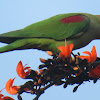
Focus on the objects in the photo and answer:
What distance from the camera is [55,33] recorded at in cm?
380

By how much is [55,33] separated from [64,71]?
1376 mm

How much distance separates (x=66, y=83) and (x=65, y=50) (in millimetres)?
336

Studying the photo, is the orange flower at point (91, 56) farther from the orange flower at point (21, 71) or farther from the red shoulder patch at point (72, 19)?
the red shoulder patch at point (72, 19)

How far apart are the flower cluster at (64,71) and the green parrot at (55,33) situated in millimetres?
1057

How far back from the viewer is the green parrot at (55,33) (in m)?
3.61

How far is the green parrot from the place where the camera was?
3.61 meters

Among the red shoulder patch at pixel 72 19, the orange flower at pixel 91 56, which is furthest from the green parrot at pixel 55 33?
the orange flower at pixel 91 56

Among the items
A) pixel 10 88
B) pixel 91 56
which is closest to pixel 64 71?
pixel 91 56

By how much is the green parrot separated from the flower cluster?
106 cm

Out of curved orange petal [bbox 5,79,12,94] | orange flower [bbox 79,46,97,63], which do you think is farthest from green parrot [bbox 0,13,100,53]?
orange flower [bbox 79,46,97,63]

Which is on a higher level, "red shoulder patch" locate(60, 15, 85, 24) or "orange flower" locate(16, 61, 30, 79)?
"red shoulder patch" locate(60, 15, 85, 24)

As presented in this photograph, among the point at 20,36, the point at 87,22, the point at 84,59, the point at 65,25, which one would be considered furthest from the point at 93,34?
the point at 84,59

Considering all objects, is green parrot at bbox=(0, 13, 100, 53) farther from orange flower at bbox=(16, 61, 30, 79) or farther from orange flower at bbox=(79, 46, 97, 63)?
orange flower at bbox=(79, 46, 97, 63)

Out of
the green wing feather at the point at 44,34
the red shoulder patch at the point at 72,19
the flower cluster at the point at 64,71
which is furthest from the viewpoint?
the red shoulder patch at the point at 72,19
